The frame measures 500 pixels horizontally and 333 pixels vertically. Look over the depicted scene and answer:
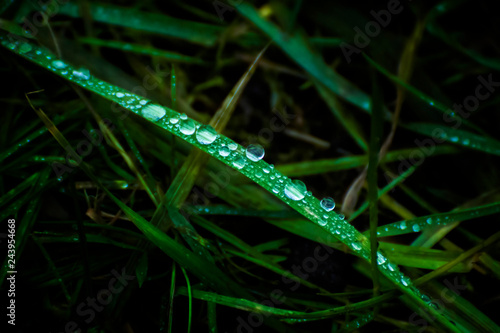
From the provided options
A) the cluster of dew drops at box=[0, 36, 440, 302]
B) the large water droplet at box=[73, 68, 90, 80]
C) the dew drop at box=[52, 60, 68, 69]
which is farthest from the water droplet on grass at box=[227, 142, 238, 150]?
the dew drop at box=[52, 60, 68, 69]

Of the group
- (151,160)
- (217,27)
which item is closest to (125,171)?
(151,160)

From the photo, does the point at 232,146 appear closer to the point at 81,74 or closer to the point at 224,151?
the point at 224,151

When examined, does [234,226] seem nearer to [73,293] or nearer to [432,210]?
[73,293]

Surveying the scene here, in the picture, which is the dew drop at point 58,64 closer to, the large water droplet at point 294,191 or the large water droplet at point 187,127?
the large water droplet at point 187,127

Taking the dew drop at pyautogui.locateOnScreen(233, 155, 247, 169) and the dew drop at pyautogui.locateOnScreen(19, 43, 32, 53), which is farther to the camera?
the dew drop at pyautogui.locateOnScreen(19, 43, 32, 53)

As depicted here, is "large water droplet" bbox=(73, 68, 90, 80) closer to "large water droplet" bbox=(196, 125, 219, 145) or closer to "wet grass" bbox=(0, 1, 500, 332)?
"wet grass" bbox=(0, 1, 500, 332)

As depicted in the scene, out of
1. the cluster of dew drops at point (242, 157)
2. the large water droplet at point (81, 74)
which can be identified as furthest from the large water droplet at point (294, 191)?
the large water droplet at point (81, 74)
